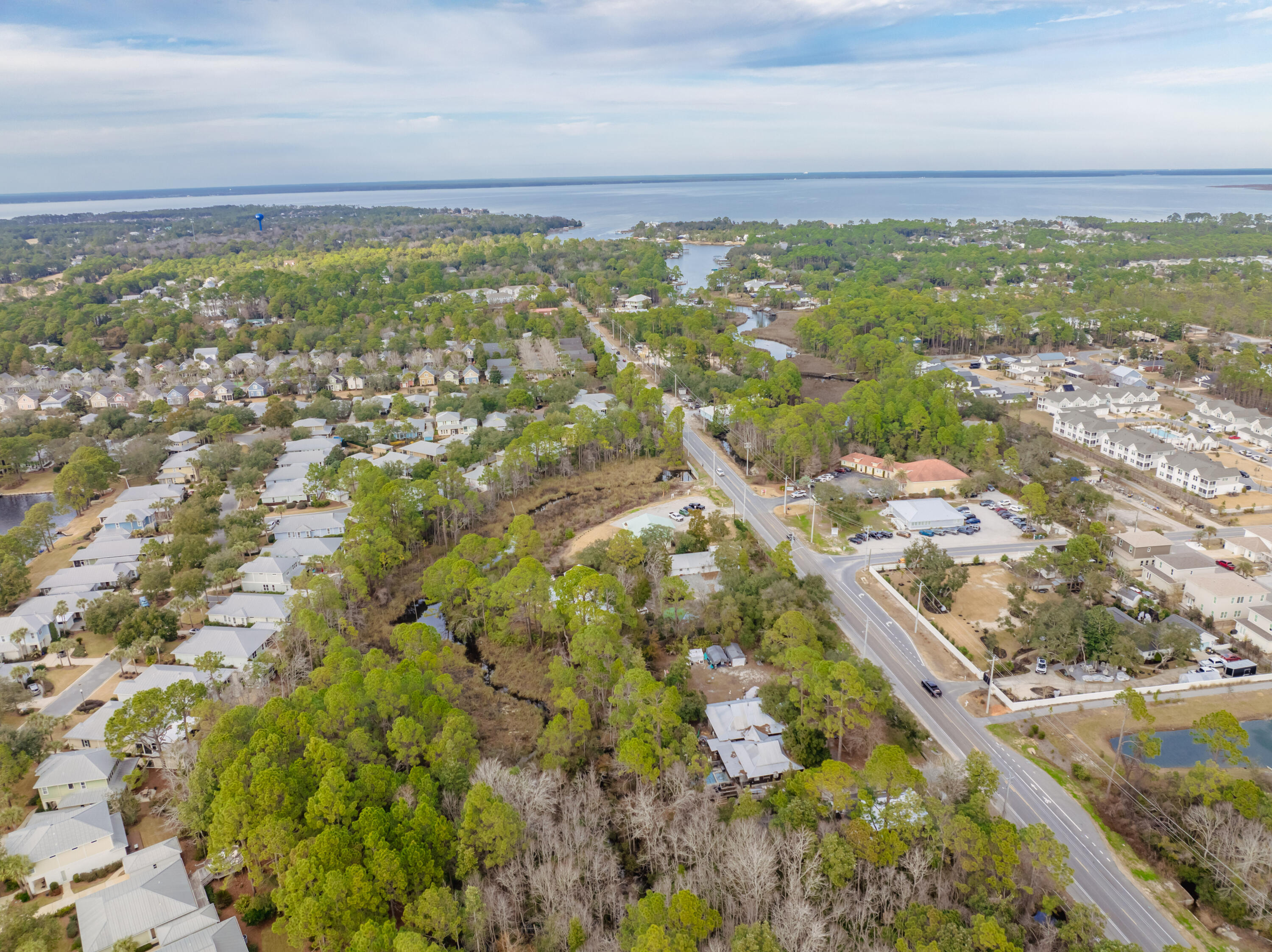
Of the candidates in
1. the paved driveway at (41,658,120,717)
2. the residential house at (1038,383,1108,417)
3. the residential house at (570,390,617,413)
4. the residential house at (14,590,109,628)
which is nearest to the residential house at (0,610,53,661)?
the residential house at (14,590,109,628)

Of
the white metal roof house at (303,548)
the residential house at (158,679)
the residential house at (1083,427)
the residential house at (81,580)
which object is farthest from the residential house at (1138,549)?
the residential house at (81,580)

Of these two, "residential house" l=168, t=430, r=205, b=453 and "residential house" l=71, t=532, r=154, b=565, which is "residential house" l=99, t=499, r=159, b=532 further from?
"residential house" l=168, t=430, r=205, b=453

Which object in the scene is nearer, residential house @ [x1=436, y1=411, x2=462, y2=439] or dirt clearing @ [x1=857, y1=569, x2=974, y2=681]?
dirt clearing @ [x1=857, y1=569, x2=974, y2=681]

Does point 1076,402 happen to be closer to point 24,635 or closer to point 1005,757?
point 1005,757

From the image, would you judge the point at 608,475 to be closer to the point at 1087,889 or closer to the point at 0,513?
the point at 1087,889

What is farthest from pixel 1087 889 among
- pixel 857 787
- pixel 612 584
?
pixel 612 584
